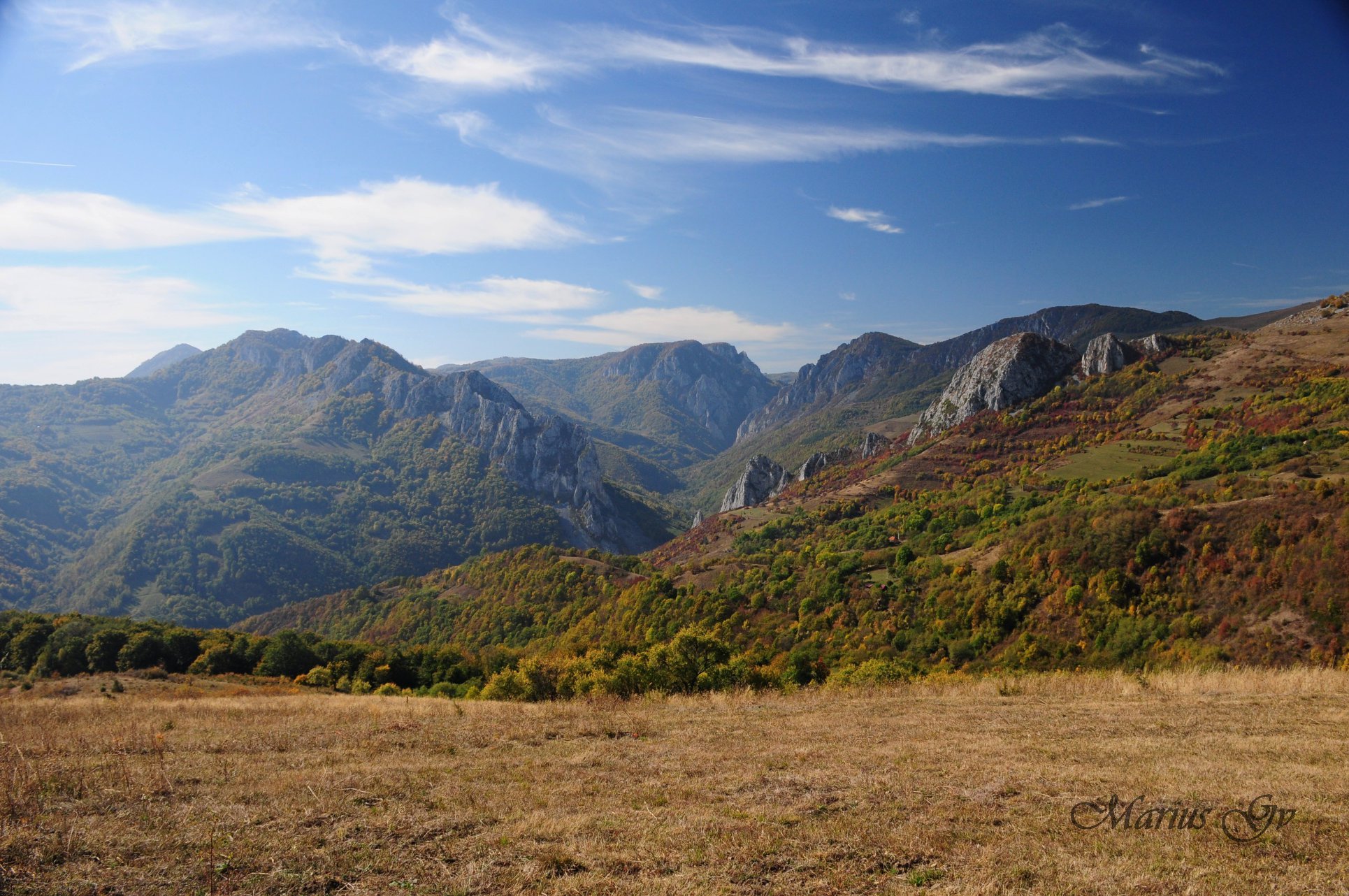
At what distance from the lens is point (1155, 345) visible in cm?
17262

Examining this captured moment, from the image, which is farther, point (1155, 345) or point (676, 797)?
point (1155, 345)

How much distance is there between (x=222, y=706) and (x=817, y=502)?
503 ft

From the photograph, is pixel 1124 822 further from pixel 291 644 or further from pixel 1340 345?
pixel 1340 345

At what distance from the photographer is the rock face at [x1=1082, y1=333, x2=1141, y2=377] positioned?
567 feet

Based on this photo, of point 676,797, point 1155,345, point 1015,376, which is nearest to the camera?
point 676,797

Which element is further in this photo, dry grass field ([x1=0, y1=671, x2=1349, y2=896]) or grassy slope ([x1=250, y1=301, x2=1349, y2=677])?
grassy slope ([x1=250, y1=301, x2=1349, y2=677])

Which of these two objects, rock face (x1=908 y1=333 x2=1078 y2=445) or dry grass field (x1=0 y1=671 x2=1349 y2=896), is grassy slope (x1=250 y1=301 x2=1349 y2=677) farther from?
dry grass field (x1=0 y1=671 x2=1349 y2=896)

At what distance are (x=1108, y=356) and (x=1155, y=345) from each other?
12.6 m

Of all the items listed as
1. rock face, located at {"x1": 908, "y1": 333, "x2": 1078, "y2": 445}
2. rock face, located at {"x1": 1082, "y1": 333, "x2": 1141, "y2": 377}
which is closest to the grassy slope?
rock face, located at {"x1": 1082, "y1": 333, "x2": 1141, "y2": 377}

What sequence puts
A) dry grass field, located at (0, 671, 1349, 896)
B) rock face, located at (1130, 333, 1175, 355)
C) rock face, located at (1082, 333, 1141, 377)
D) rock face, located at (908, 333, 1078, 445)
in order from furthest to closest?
1. rock face, located at (908, 333, 1078, 445)
2. rock face, located at (1082, 333, 1141, 377)
3. rock face, located at (1130, 333, 1175, 355)
4. dry grass field, located at (0, 671, 1349, 896)

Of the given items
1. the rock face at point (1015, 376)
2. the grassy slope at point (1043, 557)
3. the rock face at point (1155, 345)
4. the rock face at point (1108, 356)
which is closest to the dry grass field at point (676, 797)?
the grassy slope at point (1043, 557)

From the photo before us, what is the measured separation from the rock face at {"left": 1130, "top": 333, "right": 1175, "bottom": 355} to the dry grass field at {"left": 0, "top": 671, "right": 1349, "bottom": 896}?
196219mm

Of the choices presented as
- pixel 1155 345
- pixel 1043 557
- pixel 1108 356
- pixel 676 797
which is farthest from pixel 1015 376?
pixel 676 797

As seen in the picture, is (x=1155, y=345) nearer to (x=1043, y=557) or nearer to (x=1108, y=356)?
(x=1108, y=356)
